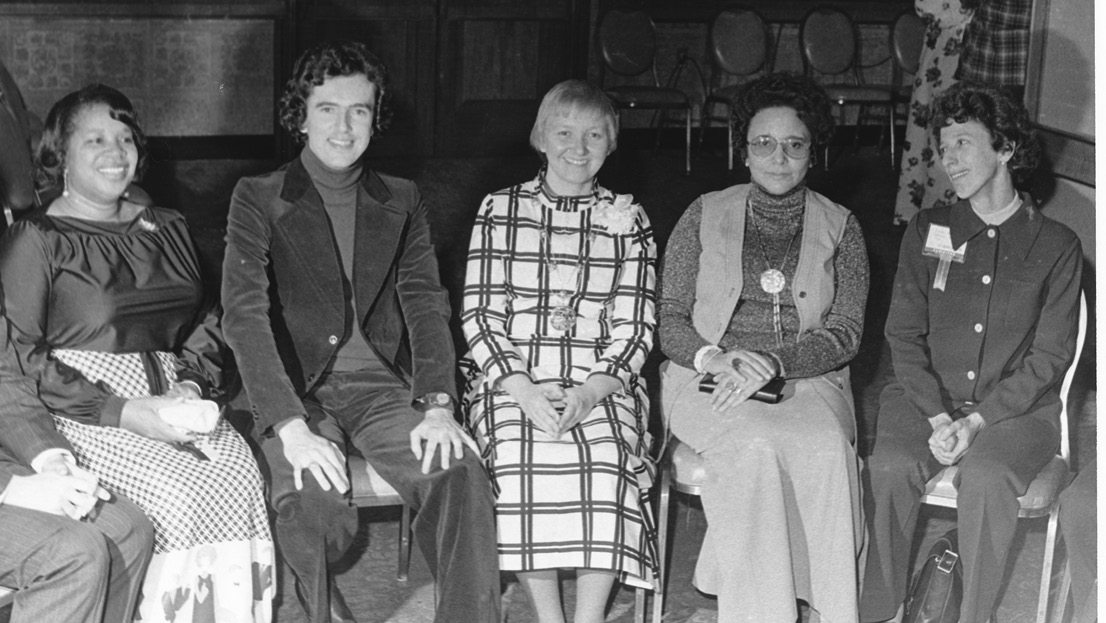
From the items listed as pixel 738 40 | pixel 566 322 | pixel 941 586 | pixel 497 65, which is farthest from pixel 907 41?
pixel 941 586

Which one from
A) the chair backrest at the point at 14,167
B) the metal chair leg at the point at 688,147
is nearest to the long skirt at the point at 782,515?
the chair backrest at the point at 14,167

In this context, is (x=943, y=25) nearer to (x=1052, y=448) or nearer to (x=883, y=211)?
(x=883, y=211)

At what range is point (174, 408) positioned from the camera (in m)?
2.88

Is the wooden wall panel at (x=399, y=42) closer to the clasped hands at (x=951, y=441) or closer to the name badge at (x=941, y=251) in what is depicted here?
the name badge at (x=941, y=251)

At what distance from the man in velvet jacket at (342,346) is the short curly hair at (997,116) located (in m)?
1.34

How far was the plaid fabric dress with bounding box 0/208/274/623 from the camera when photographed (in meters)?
2.79

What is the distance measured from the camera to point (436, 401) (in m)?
3.15

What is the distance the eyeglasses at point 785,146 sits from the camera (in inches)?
132

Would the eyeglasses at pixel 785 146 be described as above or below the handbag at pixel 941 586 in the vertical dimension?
above

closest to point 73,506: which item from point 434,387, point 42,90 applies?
point 434,387

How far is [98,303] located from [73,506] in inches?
18.7

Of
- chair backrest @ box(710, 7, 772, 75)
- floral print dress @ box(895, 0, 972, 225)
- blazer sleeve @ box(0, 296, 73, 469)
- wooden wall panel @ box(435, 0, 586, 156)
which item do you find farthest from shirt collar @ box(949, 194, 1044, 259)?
Answer: chair backrest @ box(710, 7, 772, 75)

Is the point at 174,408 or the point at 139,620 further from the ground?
the point at 174,408

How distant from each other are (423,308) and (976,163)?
1.40 m
